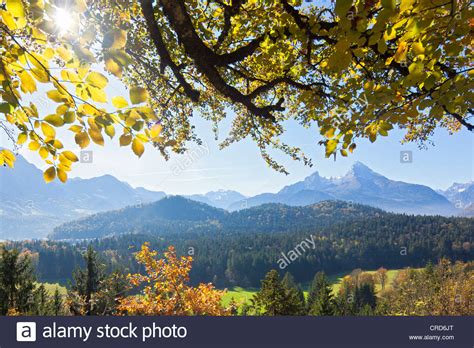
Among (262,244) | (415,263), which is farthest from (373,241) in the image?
(262,244)

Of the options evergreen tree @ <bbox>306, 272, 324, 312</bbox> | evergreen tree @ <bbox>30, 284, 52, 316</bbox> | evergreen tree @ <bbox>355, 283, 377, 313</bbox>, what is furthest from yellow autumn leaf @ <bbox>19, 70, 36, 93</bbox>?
evergreen tree @ <bbox>355, 283, 377, 313</bbox>

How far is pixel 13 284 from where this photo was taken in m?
33.1

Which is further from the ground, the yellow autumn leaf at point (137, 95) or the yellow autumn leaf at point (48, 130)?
the yellow autumn leaf at point (137, 95)

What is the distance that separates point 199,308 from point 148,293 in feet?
9.14

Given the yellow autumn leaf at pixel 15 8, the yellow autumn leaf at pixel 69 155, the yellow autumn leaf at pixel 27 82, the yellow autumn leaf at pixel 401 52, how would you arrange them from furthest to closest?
the yellow autumn leaf at pixel 401 52 < the yellow autumn leaf at pixel 69 155 < the yellow autumn leaf at pixel 27 82 < the yellow autumn leaf at pixel 15 8

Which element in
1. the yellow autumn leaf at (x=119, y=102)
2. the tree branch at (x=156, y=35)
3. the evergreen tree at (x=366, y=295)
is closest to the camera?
the yellow autumn leaf at (x=119, y=102)

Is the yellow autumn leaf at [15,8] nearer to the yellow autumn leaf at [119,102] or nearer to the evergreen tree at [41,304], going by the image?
the yellow autumn leaf at [119,102]

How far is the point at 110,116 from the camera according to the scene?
2.02 metres

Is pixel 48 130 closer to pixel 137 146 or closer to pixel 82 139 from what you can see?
pixel 82 139

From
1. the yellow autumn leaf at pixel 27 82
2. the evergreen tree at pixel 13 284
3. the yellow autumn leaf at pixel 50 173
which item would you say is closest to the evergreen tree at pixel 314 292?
the evergreen tree at pixel 13 284

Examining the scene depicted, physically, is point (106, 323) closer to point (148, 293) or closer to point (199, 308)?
point (199, 308)

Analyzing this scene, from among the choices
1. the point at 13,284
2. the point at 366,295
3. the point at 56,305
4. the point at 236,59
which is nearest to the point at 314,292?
the point at 366,295

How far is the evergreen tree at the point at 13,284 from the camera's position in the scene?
105ft

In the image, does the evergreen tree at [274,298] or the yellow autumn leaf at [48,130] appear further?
the evergreen tree at [274,298]
